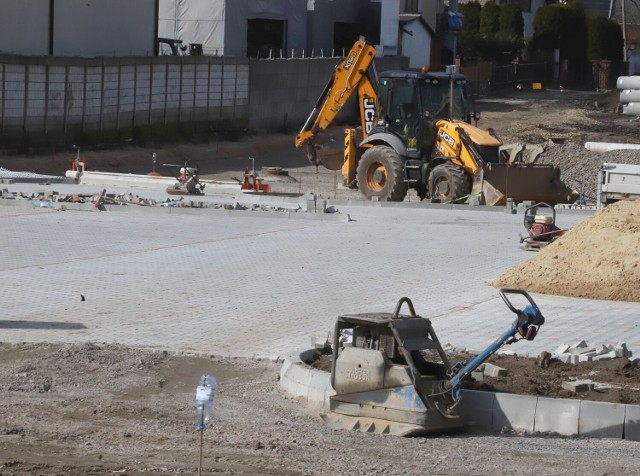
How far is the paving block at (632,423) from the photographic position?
29.9 ft

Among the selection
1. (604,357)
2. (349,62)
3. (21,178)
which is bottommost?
(604,357)

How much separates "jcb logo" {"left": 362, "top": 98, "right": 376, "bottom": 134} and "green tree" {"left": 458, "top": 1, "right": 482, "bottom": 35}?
51.6 metres

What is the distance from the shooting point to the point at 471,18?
7900cm

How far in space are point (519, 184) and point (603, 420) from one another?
16464mm

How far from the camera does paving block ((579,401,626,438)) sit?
913 cm

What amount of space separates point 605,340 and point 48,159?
2345 cm

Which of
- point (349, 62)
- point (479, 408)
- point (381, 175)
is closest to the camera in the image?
point (479, 408)

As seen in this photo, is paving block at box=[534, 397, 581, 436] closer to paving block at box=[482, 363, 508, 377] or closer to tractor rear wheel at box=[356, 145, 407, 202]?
paving block at box=[482, 363, 508, 377]

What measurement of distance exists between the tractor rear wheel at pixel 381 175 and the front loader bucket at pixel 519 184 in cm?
164

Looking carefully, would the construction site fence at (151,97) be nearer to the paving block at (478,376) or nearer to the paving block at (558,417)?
the paving block at (478,376)

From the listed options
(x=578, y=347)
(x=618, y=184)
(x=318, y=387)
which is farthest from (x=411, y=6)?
(x=318, y=387)

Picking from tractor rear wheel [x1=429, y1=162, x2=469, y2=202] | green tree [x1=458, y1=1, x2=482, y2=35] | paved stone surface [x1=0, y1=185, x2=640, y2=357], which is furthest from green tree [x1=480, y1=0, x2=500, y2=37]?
paved stone surface [x1=0, y1=185, x2=640, y2=357]

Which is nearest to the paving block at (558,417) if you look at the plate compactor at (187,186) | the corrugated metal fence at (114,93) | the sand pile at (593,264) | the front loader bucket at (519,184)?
the sand pile at (593,264)

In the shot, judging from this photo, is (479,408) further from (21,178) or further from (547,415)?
(21,178)
